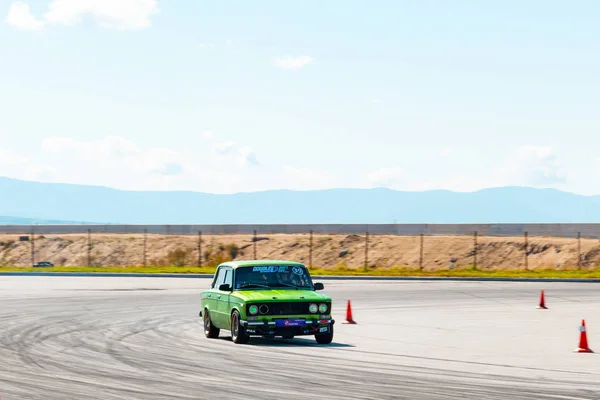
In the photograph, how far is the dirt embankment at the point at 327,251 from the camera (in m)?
72.7

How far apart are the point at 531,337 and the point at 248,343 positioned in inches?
226

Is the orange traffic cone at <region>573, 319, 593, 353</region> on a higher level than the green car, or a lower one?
lower

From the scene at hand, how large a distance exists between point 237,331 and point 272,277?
1438 millimetres

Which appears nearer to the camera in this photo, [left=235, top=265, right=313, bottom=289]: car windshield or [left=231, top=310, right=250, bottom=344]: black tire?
[left=231, top=310, right=250, bottom=344]: black tire

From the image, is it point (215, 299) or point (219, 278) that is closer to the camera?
point (215, 299)

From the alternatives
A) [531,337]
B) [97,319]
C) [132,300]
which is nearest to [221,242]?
[132,300]

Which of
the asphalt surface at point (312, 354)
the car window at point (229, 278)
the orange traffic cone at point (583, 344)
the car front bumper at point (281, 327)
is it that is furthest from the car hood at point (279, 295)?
the orange traffic cone at point (583, 344)

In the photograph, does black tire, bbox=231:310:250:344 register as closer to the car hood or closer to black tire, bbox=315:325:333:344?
the car hood

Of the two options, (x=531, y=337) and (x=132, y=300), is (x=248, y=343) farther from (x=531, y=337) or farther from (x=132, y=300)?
(x=132, y=300)

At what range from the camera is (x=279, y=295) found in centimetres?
1911

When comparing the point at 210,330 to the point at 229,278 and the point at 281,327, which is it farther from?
the point at 281,327

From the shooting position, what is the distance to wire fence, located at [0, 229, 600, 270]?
235 ft

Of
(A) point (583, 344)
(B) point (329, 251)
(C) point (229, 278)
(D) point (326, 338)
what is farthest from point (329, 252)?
(A) point (583, 344)

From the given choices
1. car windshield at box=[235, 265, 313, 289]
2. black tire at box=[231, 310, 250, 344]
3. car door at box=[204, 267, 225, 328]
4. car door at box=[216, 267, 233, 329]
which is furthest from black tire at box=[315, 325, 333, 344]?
car door at box=[204, 267, 225, 328]
